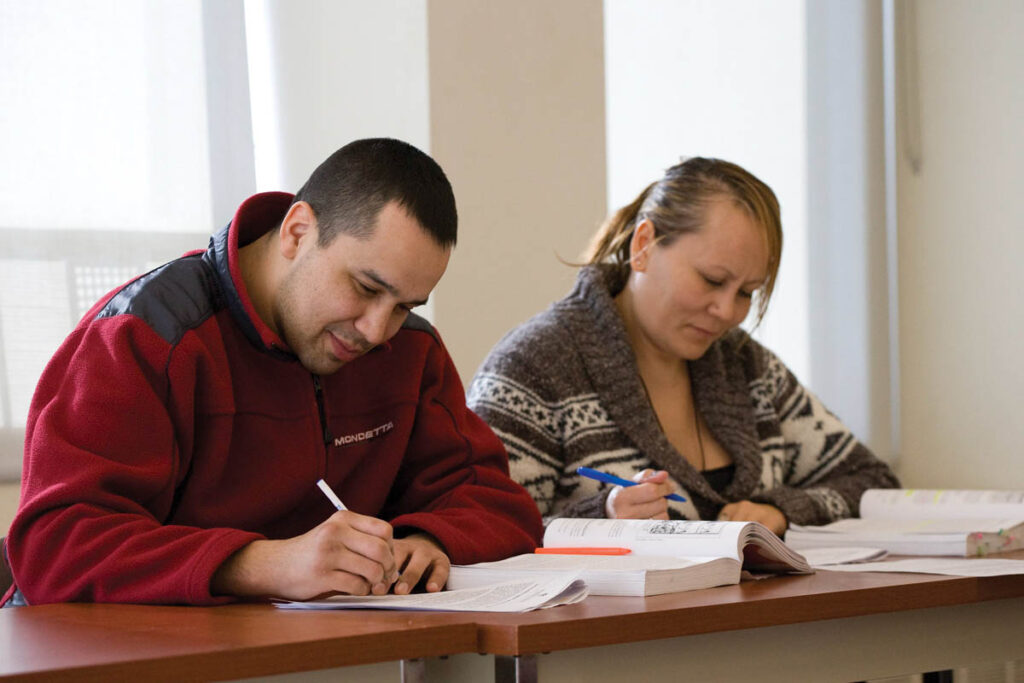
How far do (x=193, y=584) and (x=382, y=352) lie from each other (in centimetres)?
51

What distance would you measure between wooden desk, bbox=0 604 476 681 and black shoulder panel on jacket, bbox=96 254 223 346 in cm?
33

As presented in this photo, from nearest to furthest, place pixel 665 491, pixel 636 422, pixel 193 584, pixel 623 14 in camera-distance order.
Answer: pixel 193 584 < pixel 665 491 < pixel 636 422 < pixel 623 14

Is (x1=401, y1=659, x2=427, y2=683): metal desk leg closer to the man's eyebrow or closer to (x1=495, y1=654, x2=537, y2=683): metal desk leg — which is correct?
(x1=495, y1=654, x2=537, y2=683): metal desk leg

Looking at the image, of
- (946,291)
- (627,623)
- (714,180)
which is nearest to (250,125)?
(714,180)

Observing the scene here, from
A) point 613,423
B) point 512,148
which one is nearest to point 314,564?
point 613,423

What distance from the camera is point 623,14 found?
127 inches

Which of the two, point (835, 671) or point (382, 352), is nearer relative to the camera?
point (835, 671)

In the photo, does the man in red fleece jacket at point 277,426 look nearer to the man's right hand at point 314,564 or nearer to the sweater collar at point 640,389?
the man's right hand at point 314,564

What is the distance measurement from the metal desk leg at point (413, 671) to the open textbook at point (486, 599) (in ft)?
0.29

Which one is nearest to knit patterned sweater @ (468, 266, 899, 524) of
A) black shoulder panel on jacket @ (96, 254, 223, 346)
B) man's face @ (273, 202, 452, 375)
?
man's face @ (273, 202, 452, 375)

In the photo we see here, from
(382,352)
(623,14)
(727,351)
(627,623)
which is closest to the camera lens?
(627,623)

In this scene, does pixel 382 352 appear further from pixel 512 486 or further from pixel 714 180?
pixel 714 180

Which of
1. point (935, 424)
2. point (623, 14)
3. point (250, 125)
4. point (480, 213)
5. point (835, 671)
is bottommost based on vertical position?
point (935, 424)

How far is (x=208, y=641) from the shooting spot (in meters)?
0.87
